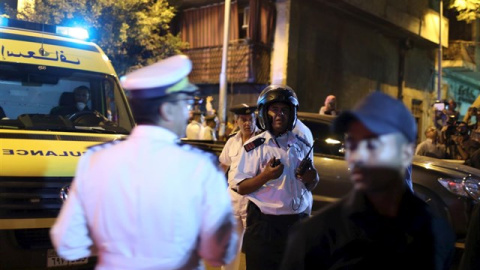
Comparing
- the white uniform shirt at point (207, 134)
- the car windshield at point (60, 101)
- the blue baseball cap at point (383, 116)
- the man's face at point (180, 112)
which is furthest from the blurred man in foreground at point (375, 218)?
the white uniform shirt at point (207, 134)

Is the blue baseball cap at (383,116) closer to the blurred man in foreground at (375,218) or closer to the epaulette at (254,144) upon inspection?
the blurred man in foreground at (375,218)

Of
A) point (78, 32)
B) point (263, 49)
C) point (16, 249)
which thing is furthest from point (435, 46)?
point (16, 249)

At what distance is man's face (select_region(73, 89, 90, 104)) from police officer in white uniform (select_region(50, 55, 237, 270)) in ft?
12.8

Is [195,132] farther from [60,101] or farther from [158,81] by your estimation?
[158,81]

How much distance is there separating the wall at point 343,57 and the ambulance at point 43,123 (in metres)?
10.8

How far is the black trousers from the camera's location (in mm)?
3371

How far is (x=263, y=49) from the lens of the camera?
16094 millimetres

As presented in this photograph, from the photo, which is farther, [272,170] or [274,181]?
[274,181]

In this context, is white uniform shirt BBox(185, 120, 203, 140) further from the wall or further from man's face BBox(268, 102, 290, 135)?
man's face BBox(268, 102, 290, 135)

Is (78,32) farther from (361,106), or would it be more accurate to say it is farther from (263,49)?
(263,49)

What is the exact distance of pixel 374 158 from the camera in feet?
4.82

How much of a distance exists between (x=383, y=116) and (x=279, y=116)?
6.97 ft

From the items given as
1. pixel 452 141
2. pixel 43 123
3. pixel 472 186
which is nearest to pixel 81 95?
pixel 43 123

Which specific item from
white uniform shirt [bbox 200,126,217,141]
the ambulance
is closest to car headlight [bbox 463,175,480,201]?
the ambulance
